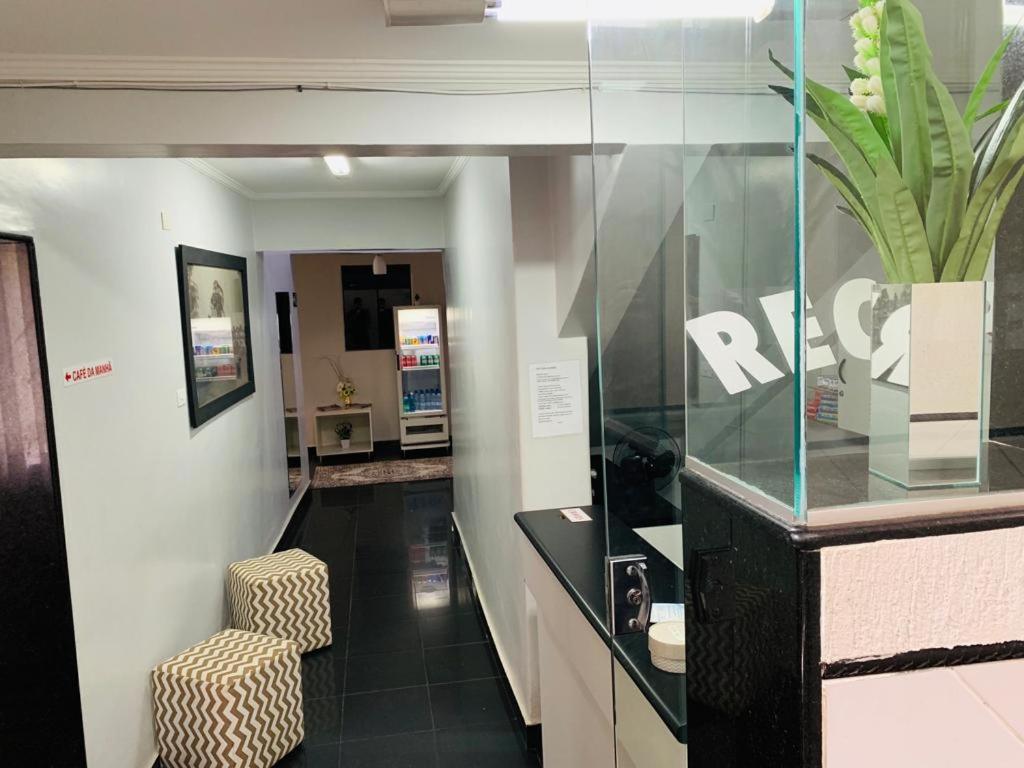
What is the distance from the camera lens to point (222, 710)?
311 centimetres

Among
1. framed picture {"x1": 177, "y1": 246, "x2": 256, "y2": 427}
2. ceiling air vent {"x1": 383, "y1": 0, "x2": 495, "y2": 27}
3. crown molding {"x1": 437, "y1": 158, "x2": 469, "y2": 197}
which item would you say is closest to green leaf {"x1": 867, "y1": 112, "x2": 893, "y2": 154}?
ceiling air vent {"x1": 383, "y1": 0, "x2": 495, "y2": 27}

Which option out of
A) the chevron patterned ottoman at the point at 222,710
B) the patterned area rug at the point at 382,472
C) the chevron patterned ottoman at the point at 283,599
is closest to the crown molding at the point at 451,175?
the chevron patterned ottoman at the point at 283,599

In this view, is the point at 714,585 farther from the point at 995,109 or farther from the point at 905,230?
the point at 995,109

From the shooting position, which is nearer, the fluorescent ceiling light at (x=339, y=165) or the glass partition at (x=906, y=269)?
the glass partition at (x=906, y=269)

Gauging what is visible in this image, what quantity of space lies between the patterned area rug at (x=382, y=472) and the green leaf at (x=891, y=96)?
25.5 ft

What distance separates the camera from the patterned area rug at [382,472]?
8312 mm

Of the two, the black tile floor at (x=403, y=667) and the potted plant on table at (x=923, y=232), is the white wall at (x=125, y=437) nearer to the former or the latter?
the black tile floor at (x=403, y=667)

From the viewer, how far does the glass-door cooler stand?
9461 mm

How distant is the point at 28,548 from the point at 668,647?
2.01m

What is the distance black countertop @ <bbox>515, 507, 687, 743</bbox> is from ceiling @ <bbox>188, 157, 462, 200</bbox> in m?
2.76

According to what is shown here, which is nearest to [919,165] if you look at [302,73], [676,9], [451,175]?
[676,9]

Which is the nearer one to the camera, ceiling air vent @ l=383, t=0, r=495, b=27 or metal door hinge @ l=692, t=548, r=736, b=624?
metal door hinge @ l=692, t=548, r=736, b=624

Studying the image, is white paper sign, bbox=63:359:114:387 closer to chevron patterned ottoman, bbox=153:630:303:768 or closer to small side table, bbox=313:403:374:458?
chevron patterned ottoman, bbox=153:630:303:768

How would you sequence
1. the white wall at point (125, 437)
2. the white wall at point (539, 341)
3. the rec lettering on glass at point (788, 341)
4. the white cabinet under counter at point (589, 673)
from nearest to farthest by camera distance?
1. the rec lettering on glass at point (788, 341)
2. the white cabinet under counter at point (589, 673)
3. the white wall at point (125, 437)
4. the white wall at point (539, 341)
